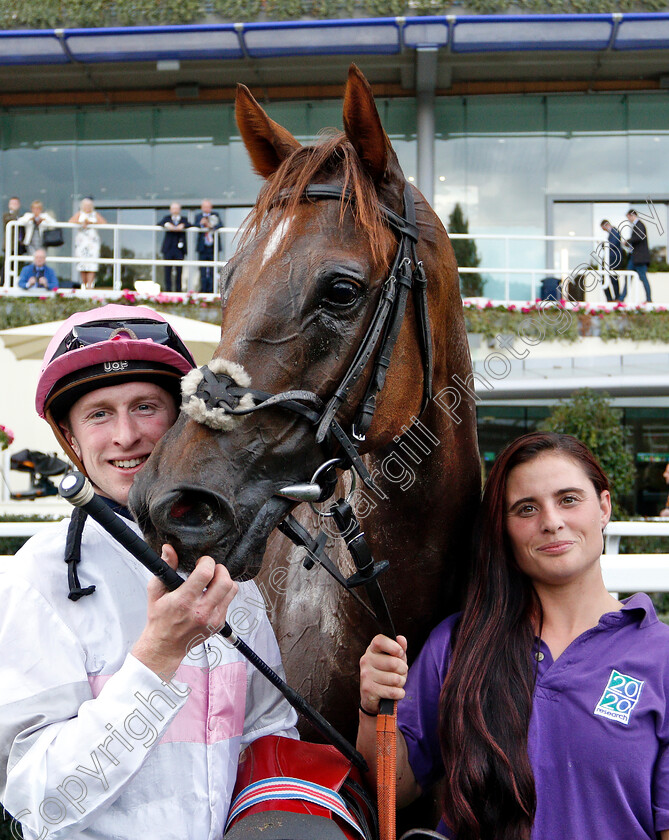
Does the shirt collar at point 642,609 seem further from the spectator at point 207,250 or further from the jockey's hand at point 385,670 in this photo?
the spectator at point 207,250

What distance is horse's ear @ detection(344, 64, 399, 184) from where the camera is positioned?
1.64 meters

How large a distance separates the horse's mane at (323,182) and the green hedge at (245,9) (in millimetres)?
15223

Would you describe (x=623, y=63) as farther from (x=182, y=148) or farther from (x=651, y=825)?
(x=651, y=825)

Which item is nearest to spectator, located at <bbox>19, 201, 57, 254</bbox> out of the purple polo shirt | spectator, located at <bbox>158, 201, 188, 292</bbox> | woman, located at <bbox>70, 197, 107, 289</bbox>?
woman, located at <bbox>70, 197, 107, 289</bbox>

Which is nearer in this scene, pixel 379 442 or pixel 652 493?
pixel 379 442

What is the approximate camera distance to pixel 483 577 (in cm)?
185

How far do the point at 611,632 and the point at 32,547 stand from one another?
1274mm

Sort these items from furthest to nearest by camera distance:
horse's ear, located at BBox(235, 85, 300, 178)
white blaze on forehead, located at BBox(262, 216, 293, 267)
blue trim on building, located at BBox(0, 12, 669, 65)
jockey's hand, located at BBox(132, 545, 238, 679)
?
blue trim on building, located at BBox(0, 12, 669, 65)
horse's ear, located at BBox(235, 85, 300, 178)
white blaze on forehead, located at BBox(262, 216, 293, 267)
jockey's hand, located at BBox(132, 545, 238, 679)

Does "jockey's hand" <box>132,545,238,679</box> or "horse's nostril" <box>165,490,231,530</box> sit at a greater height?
"horse's nostril" <box>165,490,231,530</box>

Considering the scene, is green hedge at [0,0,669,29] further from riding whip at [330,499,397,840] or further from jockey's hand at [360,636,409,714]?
jockey's hand at [360,636,409,714]

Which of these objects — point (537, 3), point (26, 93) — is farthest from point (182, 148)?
point (537, 3)

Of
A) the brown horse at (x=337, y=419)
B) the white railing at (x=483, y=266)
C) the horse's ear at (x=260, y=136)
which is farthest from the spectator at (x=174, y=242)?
the brown horse at (x=337, y=419)

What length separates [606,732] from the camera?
1.55 m

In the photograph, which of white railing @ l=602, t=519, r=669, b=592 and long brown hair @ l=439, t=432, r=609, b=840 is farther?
white railing @ l=602, t=519, r=669, b=592
